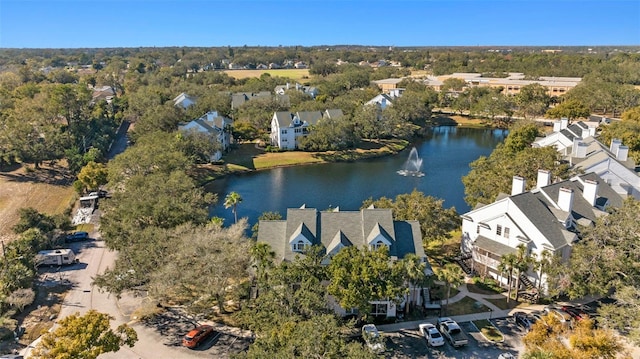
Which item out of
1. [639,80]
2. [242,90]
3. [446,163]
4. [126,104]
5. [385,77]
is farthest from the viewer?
[385,77]

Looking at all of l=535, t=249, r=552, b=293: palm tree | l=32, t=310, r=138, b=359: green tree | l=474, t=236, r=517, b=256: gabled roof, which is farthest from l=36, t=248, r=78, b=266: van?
l=535, t=249, r=552, b=293: palm tree

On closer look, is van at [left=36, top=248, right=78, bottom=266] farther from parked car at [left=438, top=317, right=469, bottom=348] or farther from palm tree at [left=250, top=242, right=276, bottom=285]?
parked car at [left=438, top=317, right=469, bottom=348]

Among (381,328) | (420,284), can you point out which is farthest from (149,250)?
(420,284)

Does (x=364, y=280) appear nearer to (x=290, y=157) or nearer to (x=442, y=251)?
(x=442, y=251)

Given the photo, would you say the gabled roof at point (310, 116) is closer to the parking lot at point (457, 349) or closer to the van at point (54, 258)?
the van at point (54, 258)

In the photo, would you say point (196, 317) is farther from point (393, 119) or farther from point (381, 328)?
point (393, 119)

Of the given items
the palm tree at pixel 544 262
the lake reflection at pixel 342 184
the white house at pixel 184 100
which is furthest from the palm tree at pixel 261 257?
the white house at pixel 184 100
